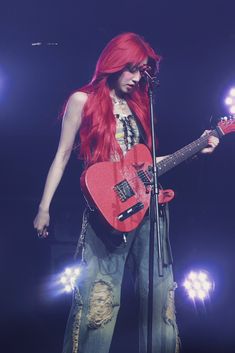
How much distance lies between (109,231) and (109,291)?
0.35 metres

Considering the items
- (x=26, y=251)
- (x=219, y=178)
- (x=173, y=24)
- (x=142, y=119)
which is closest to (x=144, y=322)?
(x=142, y=119)

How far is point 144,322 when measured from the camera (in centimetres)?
237

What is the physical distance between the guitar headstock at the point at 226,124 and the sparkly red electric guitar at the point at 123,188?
2.88ft

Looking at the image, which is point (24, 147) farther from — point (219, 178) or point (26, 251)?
point (219, 178)

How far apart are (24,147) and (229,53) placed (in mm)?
2491

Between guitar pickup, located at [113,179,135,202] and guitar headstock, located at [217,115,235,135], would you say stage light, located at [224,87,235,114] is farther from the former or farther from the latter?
guitar pickup, located at [113,179,135,202]

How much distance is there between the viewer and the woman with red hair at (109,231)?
227 cm

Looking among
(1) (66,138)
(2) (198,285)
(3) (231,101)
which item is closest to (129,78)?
(1) (66,138)

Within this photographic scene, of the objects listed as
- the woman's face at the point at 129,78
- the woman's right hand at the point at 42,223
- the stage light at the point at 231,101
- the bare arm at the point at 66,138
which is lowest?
the woman's right hand at the point at 42,223

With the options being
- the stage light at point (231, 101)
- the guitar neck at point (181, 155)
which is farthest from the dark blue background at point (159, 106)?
the guitar neck at point (181, 155)

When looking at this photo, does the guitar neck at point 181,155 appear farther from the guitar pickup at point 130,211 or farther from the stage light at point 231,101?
the stage light at point 231,101

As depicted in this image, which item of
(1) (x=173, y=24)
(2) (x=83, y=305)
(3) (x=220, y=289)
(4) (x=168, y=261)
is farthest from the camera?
(1) (x=173, y=24)

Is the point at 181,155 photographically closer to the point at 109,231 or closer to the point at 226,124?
the point at 226,124

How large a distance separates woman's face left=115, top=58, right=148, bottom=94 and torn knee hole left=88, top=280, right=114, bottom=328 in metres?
1.31
